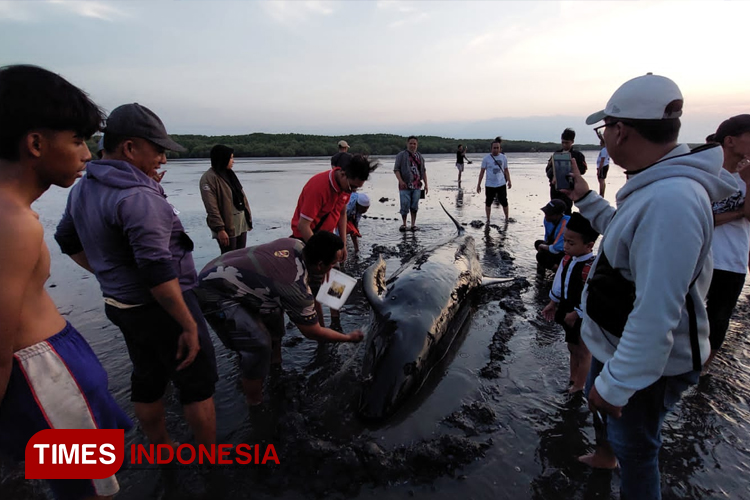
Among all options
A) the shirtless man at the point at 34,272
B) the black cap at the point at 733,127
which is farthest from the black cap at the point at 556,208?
the shirtless man at the point at 34,272

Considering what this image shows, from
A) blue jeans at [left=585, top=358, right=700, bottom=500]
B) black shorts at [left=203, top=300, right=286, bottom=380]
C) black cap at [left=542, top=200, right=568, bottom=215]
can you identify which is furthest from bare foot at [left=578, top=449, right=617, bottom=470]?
black cap at [left=542, top=200, right=568, bottom=215]

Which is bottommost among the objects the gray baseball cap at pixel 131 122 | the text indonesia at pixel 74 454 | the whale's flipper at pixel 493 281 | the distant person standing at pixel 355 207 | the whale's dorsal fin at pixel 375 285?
the whale's flipper at pixel 493 281

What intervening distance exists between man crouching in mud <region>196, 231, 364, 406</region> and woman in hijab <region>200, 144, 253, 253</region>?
250 centimetres

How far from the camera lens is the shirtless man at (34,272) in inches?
61.2

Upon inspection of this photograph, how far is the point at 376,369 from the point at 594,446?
6.35 ft

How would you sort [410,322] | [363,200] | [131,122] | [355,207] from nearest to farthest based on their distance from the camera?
[131,122] → [410,322] → [363,200] → [355,207]

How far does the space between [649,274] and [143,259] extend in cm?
264

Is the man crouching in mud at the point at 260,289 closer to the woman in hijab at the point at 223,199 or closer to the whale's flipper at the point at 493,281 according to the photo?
the woman in hijab at the point at 223,199

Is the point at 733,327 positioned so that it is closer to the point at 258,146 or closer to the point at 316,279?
the point at 316,279

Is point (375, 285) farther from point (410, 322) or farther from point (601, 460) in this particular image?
point (601, 460)

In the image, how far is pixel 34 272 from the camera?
64.8 inches

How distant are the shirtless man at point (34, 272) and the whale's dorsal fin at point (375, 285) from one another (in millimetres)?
3051

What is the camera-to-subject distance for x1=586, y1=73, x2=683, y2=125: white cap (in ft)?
5.98

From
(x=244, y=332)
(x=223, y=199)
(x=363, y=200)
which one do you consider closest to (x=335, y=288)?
(x=244, y=332)
